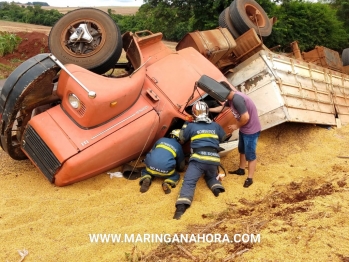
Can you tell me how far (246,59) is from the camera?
24.3 feet

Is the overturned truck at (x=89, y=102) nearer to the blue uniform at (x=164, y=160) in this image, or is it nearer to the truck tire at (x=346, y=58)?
the blue uniform at (x=164, y=160)

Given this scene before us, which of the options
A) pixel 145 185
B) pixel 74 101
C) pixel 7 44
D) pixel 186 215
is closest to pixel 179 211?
pixel 186 215

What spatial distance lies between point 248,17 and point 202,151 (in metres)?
4.45

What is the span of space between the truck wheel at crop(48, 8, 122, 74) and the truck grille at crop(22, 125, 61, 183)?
3.79 ft

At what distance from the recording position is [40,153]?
489 centimetres

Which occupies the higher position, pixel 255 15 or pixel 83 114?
pixel 83 114

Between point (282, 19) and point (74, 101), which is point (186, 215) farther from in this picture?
point (282, 19)

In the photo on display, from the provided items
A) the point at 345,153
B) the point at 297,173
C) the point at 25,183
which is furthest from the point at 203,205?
the point at 345,153

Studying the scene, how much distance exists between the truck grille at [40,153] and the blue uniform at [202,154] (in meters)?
1.62

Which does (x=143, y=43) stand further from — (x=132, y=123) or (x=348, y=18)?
(x=348, y=18)

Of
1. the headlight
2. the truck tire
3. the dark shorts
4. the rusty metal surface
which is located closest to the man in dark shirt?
the dark shorts

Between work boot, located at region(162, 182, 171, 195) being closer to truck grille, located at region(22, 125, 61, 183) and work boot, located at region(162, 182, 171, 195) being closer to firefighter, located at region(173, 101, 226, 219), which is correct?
firefighter, located at region(173, 101, 226, 219)

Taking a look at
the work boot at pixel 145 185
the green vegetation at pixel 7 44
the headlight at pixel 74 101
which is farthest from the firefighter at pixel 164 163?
the green vegetation at pixel 7 44

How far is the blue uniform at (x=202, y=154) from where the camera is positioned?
4.79 m
